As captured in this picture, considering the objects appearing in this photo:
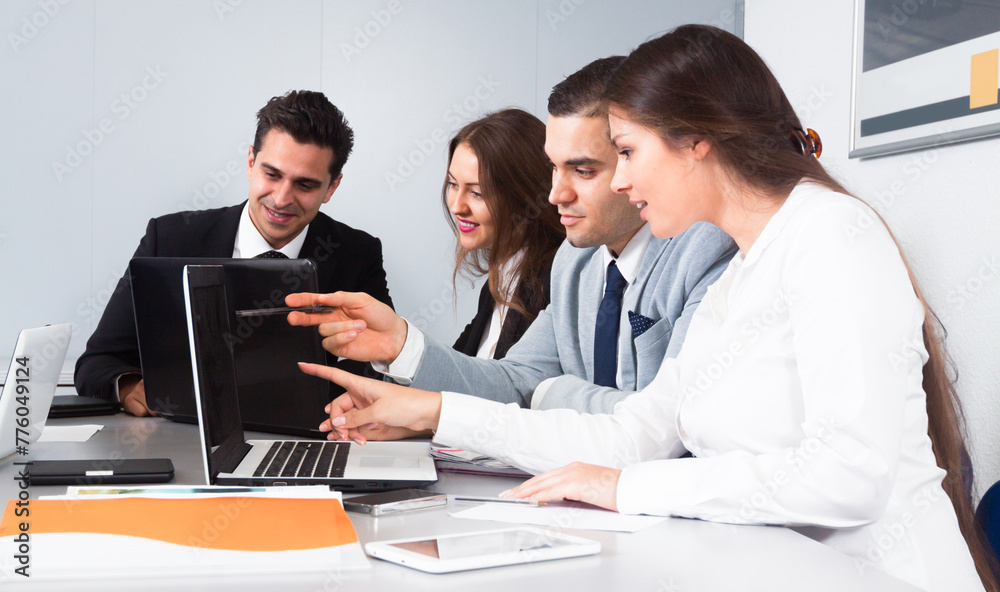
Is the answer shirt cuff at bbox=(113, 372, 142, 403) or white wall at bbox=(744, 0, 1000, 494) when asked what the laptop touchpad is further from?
white wall at bbox=(744, 0, 1000, 494)

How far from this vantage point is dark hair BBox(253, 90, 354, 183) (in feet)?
7.41

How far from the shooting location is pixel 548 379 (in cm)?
159

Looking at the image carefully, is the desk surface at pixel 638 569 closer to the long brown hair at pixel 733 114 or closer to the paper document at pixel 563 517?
the paper document at pixel 563 517

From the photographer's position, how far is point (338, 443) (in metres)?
1.30

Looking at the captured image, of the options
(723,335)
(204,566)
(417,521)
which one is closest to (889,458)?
(723,335)

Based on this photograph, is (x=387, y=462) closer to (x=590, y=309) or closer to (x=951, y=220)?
(x=590, y=309)

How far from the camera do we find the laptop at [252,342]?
4.35 ft

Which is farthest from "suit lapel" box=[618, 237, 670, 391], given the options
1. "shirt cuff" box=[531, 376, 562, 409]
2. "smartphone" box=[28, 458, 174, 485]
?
"smartphone" box=[28, 458, 174, 485]

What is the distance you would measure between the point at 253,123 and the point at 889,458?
2513mm

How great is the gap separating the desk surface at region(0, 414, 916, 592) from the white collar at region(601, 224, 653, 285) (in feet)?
2.63

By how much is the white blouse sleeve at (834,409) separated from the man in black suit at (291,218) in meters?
1.34

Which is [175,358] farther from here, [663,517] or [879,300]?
[879,300]

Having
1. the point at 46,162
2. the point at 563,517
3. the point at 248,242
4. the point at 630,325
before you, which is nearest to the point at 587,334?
the point at 630,325

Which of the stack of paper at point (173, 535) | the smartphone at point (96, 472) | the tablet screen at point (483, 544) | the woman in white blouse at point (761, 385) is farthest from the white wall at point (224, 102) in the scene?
the tablet screen at point (483, 544)
